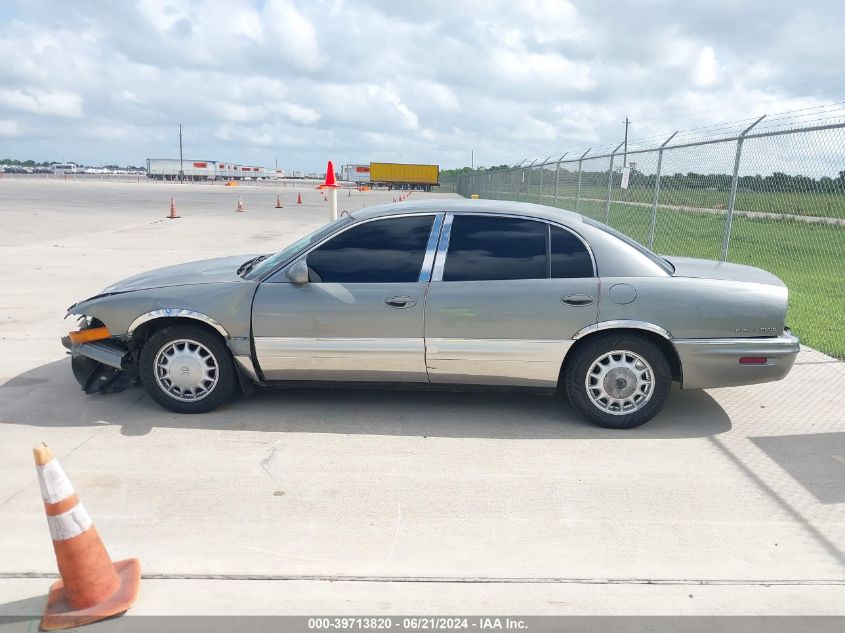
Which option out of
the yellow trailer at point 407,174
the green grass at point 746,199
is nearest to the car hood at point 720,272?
the green grass at point 746,199

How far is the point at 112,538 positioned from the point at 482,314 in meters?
2.54

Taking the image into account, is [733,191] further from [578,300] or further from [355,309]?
[355,309]

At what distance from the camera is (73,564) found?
2.77m

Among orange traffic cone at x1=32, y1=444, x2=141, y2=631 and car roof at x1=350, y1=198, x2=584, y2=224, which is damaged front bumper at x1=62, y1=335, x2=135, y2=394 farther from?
orange traffic cone at x1=32, y1=444, x2=141, y2=631

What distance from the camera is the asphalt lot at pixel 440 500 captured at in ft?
9.73

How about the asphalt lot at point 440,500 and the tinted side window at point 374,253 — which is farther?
the tinted side window at point 374,253

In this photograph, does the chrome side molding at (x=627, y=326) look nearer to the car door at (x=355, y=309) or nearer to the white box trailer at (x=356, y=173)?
the car door at (x=355, y=309)

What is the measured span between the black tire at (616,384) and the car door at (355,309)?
40.8 inches

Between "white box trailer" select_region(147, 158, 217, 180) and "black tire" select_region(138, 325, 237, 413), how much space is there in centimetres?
10471

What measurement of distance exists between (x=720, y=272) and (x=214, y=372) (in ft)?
12.2

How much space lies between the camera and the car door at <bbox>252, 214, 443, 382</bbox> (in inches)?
185

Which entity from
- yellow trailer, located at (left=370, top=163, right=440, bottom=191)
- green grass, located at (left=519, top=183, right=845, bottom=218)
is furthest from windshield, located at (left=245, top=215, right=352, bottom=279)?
yellow trailer, located at (left=370, top=163, right=440, bottom=191)

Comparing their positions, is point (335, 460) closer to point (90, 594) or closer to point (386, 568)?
point (386, 568)

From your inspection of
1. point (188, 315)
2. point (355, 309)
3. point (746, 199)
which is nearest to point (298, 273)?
point (355, 309)
